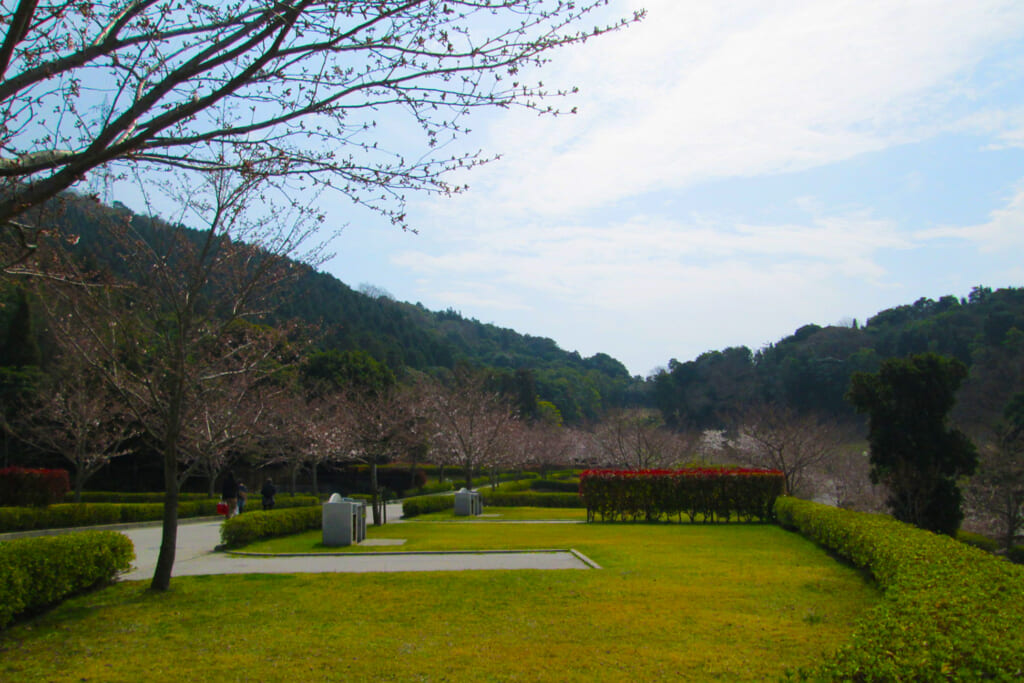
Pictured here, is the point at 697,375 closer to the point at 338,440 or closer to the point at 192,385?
the point at 338,440

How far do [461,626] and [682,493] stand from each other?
15817mm

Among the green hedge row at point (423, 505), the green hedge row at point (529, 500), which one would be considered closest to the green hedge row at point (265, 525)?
the green hedge row at point (423, 505)

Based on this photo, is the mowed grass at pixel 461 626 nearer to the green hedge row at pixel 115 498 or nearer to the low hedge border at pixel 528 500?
the low hedge border at pixel 528 500

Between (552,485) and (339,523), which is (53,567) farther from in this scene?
(552,485)

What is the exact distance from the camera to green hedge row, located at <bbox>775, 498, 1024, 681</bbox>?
372 centimetres

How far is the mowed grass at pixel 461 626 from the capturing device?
5.73 meters

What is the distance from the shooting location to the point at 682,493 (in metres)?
21.9

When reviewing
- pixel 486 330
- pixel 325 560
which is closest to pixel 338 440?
pixel 325 560

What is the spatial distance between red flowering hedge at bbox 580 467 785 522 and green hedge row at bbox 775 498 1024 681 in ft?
39.9

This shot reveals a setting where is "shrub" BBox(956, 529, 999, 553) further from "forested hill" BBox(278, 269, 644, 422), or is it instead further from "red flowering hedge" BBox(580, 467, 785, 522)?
"forested hill" BBox(278, 269, 644, 422)

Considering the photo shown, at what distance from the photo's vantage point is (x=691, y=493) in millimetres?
21812

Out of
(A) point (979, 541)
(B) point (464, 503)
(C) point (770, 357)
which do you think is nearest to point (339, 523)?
(B) point (464, 503)

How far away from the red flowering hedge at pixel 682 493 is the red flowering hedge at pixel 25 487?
16231 mm

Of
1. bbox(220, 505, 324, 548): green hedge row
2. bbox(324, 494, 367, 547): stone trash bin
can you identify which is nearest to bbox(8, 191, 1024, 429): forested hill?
bbox(220, 505, 324, 548): green hedge row
